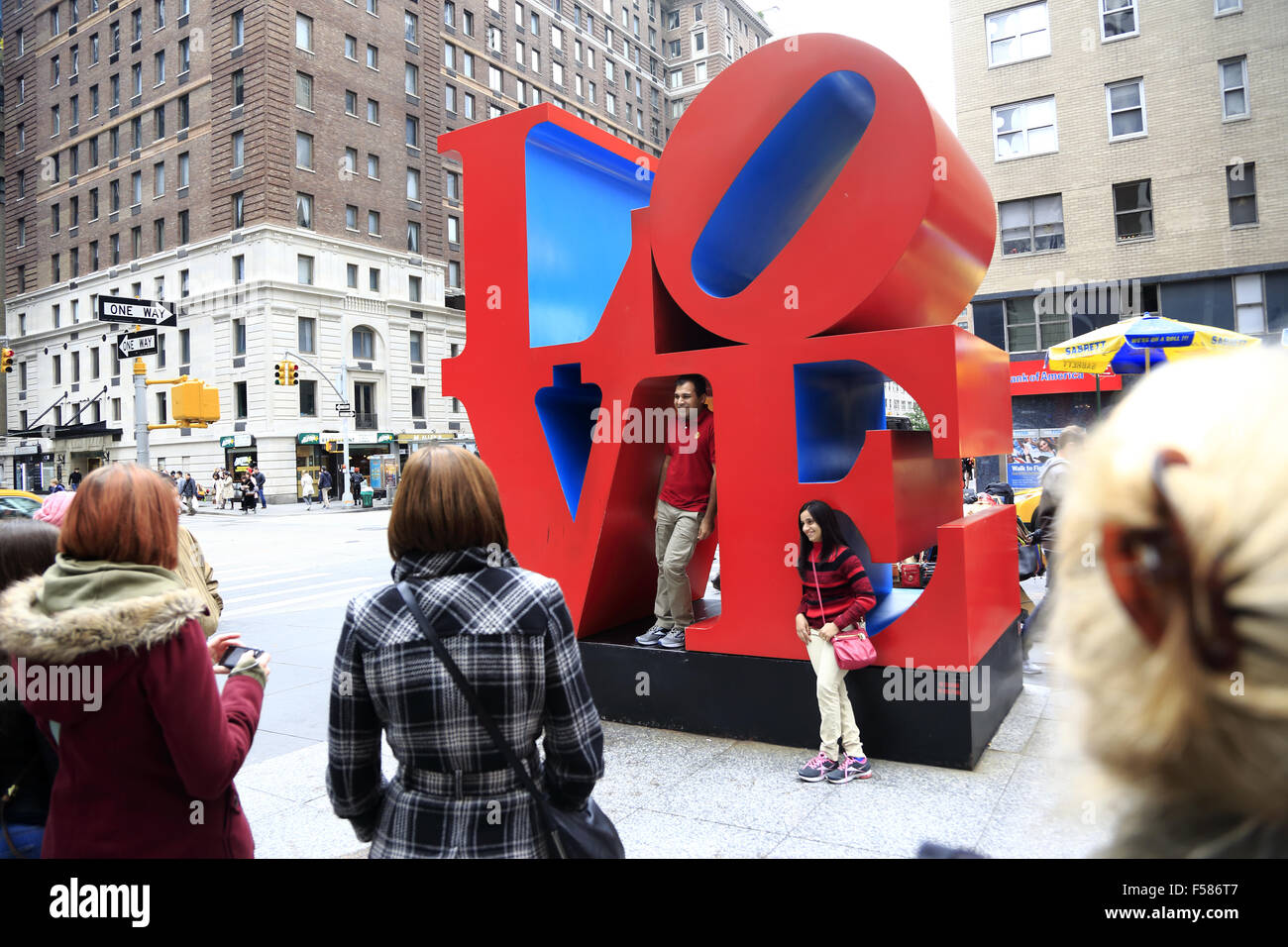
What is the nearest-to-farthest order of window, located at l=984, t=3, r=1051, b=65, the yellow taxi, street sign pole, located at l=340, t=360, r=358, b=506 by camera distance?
the yellow taxi → window, located at l=984, t=3, r=1051, b=65 → street sign pole, located at l=340, t=360, r=358, b=506

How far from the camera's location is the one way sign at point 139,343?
12.5 m

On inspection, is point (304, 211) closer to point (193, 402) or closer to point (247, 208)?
point (247, 208)

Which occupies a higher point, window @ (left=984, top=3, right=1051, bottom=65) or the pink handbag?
window @ (left=984, top=3, right=1051, bottom=65)

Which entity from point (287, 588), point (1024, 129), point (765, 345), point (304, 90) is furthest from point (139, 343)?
point (304, 90)

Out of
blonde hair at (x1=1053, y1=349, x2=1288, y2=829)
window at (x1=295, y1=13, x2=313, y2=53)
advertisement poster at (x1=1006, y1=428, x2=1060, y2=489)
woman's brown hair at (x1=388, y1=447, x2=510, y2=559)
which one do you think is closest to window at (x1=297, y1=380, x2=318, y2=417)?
window at (x1=295, y1=13, x2=313, y2=53)

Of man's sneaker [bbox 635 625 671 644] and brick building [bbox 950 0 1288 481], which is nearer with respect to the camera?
man's sneaker [bbox 635 625 671 644]

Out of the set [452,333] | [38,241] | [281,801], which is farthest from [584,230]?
[38,241]

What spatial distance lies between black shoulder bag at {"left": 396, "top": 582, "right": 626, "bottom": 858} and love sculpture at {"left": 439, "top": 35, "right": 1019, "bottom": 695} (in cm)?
322

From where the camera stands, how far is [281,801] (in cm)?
482

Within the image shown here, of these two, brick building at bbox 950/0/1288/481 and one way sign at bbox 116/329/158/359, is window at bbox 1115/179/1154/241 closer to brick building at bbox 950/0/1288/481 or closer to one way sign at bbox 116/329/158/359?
brick building at bbox 950/0/1288/481

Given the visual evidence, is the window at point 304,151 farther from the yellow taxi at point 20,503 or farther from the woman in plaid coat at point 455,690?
the woman in plaid coat at point 455,690

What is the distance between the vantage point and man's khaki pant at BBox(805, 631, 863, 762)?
15.8ft
